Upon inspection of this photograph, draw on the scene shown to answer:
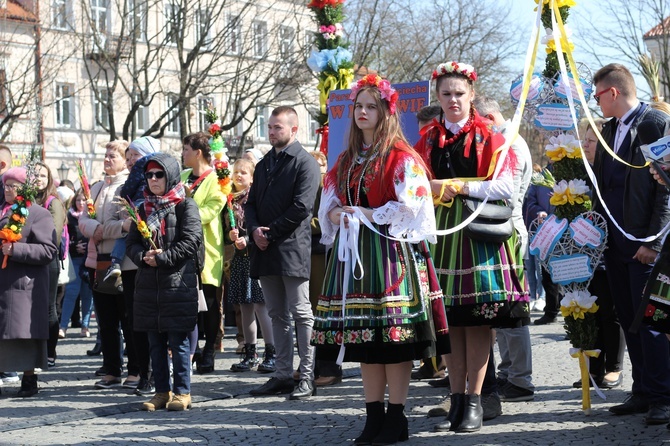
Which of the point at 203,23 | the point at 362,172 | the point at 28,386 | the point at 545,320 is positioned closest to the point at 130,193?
the point at 28,386

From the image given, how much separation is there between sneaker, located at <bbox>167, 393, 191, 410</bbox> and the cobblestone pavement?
70mm

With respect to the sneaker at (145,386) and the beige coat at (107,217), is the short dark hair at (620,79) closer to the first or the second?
the beige coat at (107,217)

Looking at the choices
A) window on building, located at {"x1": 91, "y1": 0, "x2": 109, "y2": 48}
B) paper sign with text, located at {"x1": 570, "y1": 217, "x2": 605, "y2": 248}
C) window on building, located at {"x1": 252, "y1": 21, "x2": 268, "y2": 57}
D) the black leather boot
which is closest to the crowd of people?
paper sign with text, located at {"x1": 570, "y1": 217, "x2": 605, "y2": 248}

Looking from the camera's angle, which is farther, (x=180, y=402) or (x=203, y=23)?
(x=203, y=23)

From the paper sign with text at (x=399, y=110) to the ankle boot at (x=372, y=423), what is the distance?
309cm

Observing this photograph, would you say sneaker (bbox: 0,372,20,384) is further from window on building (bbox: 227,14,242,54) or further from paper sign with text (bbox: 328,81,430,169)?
window on building (bbox: 227,14,242,54)

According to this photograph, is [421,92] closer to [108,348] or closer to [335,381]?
[335,381]

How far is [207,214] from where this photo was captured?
8.97 m

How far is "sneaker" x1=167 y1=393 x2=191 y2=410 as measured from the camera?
7.16 meters

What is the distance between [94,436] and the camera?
20.5ft

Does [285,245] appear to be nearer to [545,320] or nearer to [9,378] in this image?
[9,378]

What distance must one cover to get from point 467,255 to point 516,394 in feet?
5.49

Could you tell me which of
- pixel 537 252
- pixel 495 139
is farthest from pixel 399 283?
pixel 537 252

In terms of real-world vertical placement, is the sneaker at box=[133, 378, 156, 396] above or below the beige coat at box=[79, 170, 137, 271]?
below
